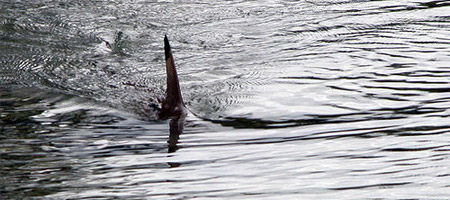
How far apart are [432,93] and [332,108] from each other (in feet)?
2.35

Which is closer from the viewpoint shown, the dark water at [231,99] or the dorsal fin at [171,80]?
the dark water at [231,99]

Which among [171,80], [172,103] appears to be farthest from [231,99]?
[171,80]

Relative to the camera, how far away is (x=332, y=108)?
476 cm

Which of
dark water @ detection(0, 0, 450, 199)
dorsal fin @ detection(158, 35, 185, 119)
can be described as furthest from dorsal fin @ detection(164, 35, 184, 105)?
dark water @ detection(0, 0, 450, 199)

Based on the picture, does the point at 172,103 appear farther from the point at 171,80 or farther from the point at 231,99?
the point at 231,99

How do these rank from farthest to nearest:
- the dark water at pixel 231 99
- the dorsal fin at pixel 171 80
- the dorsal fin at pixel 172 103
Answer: the dorsal fin at pixel 172 103, the dorsal fin at pixel 171 80, the dark water at pixel 231 99

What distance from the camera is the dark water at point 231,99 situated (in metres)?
3.42

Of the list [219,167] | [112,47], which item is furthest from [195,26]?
[219,167]

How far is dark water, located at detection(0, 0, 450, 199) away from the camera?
135 inches

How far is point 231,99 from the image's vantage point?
5.12m

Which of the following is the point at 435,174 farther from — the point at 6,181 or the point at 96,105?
the point at 96,105

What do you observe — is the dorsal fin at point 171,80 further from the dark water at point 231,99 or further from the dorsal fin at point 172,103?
the dark water at point 231,99

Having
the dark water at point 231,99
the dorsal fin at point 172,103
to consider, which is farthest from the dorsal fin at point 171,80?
the dark water at point 231,99

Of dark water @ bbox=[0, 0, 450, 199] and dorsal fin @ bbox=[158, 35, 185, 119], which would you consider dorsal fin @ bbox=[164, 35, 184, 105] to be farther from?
dark water @ bbox=[0, 0, 450, 199]
